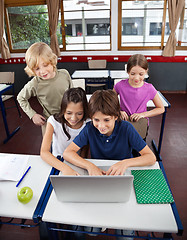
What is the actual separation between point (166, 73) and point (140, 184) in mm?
4418

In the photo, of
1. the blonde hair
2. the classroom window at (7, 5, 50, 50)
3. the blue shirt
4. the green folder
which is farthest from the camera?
the classroom window at (7, 5, 50, 50)

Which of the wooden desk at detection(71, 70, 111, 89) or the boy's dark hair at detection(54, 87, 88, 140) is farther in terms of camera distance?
the wooden desk at detection(71, 70, 111, 89)

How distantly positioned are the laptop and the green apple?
6.3 inches

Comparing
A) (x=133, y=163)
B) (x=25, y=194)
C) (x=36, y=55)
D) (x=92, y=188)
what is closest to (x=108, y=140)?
(x=133, y=163)

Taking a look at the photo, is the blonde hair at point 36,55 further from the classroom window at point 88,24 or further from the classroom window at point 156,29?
the classroom window at point 156,29

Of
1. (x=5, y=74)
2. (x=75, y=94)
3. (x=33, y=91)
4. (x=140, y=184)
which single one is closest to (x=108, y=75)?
(x=5, y=74)

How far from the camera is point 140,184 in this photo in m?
1.05

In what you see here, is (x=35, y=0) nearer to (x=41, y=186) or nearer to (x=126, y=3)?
(x=126, y=3)

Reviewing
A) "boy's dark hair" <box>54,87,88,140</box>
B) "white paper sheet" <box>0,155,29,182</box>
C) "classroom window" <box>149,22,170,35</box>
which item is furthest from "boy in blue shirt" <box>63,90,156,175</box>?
"classroom window" <box>149,22,170,35</box>

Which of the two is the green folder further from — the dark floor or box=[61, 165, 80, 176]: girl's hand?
the dark floor

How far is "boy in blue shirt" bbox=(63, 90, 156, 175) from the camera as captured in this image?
114 cm

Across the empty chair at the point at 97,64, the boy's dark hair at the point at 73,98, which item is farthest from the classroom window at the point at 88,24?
the boy's dark hair at the point at 73,98

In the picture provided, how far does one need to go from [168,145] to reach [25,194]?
2.31 m

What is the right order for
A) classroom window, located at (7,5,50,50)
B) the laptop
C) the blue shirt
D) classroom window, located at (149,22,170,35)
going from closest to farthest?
1. the laptop
2. the blue shirt
3. classroom window, located at (149,22,170,35)
4. classroom window, located at (7,5,50,50)
